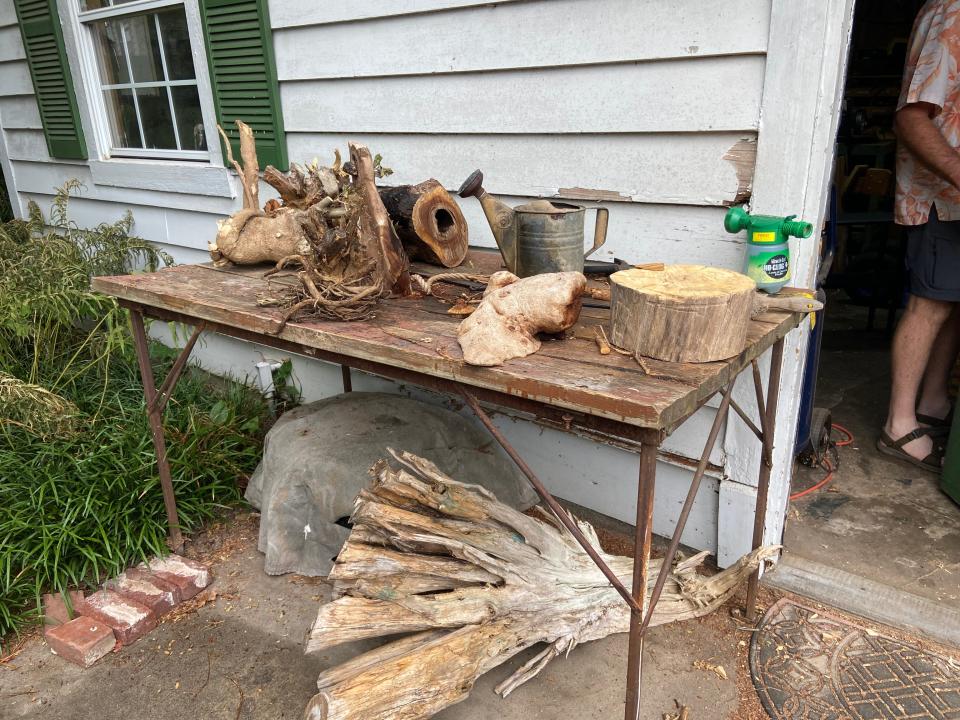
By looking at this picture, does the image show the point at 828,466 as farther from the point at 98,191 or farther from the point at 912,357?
the point at 98,191

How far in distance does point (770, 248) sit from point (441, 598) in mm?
1324

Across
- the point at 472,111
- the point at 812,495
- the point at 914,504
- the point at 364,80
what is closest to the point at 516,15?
the point at 472,111

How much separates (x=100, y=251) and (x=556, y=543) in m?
3.61

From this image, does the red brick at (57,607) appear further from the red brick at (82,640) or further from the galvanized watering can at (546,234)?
the galvanized watering can at (546,234)

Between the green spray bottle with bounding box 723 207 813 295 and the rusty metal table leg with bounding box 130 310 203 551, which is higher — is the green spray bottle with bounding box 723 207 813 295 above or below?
above

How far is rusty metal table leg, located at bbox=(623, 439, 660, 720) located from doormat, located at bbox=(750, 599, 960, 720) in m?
0.59

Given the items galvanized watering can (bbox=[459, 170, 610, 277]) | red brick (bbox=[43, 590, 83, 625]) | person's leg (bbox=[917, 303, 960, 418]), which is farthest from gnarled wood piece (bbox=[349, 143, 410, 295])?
person's leg (bbox=[917, 303, 960, 418])

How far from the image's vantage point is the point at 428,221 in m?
2.30

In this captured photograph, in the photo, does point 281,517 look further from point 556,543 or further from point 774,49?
point 774,49

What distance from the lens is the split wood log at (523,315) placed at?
1530 millimetres

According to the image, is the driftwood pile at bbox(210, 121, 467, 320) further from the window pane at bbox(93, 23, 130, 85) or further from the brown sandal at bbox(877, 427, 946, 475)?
the window pane at bbox(93, 23, 130, 85)

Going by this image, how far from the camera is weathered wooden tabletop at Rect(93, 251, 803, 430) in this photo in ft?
4.29

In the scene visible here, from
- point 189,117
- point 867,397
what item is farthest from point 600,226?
point 189,117

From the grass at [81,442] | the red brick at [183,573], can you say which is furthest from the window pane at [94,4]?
the red brick at [183,573]
